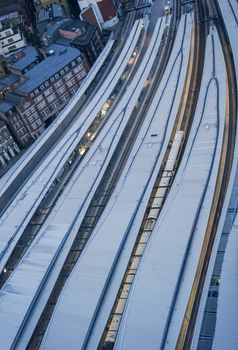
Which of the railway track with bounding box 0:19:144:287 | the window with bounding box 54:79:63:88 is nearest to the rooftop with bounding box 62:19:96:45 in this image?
the window with bounding box 54:79:63:88

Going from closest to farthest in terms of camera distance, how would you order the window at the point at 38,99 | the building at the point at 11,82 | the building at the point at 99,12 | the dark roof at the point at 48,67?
the window at the point at 38,99 < the dark roof at the point at 48,67 < the building at the point at 11,82 < the building at the point at 99,12

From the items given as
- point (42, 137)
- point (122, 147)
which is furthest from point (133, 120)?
point (42, 137)

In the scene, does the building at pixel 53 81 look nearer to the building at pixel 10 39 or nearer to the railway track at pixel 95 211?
the building at pixel 10 39

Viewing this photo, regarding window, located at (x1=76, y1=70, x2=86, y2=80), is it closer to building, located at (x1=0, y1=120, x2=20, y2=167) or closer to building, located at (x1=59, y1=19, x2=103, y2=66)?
building, located at (x1=59, y1=19, x2=103, y2=66)

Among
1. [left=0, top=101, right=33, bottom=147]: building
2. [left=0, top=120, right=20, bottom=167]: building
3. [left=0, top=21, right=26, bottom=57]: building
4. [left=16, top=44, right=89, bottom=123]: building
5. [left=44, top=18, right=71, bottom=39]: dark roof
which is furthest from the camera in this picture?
[left=0, top=21, right=26, bottom=57]: building

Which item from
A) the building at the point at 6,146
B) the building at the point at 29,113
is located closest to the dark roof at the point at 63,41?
the building at the point at 29,113
